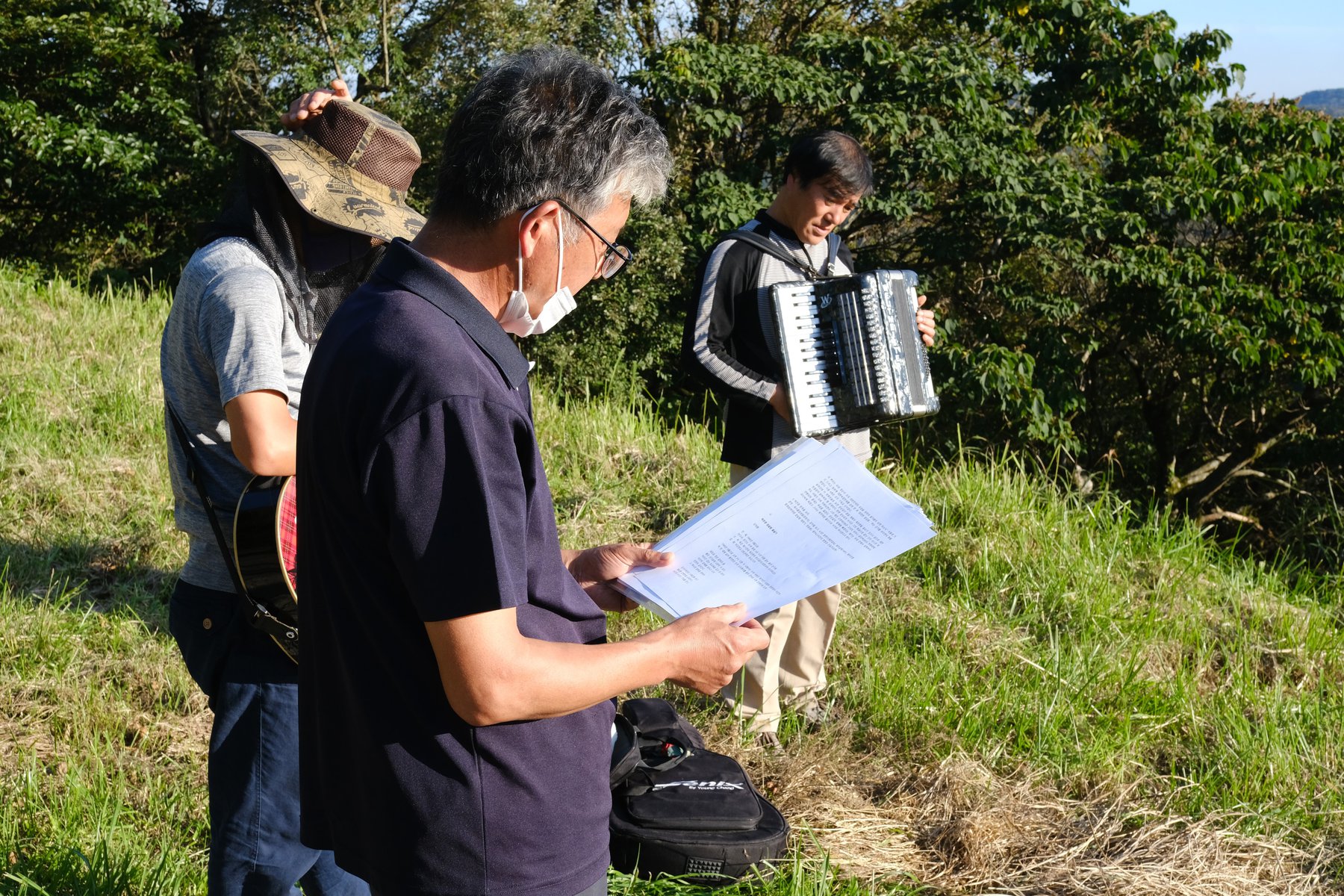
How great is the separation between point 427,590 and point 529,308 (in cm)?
44

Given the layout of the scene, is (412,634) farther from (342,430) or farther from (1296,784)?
(1296,784)

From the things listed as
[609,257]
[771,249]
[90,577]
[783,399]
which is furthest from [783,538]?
[90,577]

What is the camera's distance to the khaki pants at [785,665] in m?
3.71

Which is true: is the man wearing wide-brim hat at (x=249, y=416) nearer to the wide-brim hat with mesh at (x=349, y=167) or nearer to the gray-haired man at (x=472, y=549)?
the wide-brim hat with mesh at (x=349, y=167)

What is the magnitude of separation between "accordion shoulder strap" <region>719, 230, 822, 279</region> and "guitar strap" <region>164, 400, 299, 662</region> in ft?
6.75

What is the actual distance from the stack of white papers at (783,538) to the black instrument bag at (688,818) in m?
1.19

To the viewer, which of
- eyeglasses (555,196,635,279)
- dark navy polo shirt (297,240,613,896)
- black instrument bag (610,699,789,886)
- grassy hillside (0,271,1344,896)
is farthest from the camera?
grassy hillside (0,271,1344,896)

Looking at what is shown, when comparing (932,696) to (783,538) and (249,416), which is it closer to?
(783,538)

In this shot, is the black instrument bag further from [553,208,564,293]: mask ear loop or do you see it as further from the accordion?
[553,208,564,293]: mask ear loop

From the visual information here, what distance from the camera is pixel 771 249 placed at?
375 centimetres

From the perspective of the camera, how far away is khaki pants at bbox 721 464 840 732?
3715 mm

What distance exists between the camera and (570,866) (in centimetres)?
148

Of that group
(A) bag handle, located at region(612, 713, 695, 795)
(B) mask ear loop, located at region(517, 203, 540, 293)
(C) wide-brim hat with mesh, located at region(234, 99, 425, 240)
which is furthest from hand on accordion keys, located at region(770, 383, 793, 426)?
(B) mask ear loop, located at region(517, 203, 540, 293)

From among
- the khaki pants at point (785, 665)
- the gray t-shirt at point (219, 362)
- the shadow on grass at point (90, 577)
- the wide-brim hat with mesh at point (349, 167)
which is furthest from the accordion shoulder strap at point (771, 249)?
the shadow on grass at point (90, 577)
